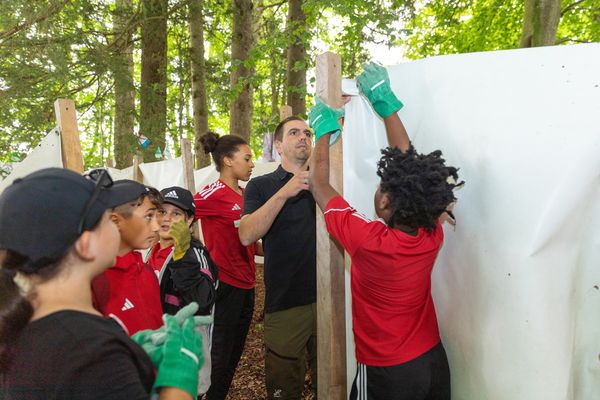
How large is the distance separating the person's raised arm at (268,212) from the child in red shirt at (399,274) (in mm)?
373

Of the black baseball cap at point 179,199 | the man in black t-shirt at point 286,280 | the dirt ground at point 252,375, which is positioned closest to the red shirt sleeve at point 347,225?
the man in black t-shirt at point 286,280

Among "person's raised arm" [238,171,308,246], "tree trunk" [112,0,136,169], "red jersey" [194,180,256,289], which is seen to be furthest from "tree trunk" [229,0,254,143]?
"person's raised arm" [238,171,308,246]

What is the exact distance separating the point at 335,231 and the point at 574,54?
1.16 metres

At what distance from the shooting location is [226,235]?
138 inches

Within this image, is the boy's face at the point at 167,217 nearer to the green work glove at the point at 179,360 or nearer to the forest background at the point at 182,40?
the green work glove at the point at 179,360

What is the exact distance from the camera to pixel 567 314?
1.54 meters

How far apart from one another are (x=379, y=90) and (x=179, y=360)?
1.57 metres

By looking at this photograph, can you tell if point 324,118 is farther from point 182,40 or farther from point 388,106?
point 182,40

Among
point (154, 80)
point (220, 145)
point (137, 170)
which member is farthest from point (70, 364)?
point (154, 80)

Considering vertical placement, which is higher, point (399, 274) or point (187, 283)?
point (399, 274)

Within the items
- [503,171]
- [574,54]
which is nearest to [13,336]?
[503,171]

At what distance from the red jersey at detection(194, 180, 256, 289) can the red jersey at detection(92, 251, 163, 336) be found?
48.3 inches

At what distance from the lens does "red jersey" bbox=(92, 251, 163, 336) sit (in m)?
1.97

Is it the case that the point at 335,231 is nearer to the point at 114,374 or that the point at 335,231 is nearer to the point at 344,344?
the point at 344,344
